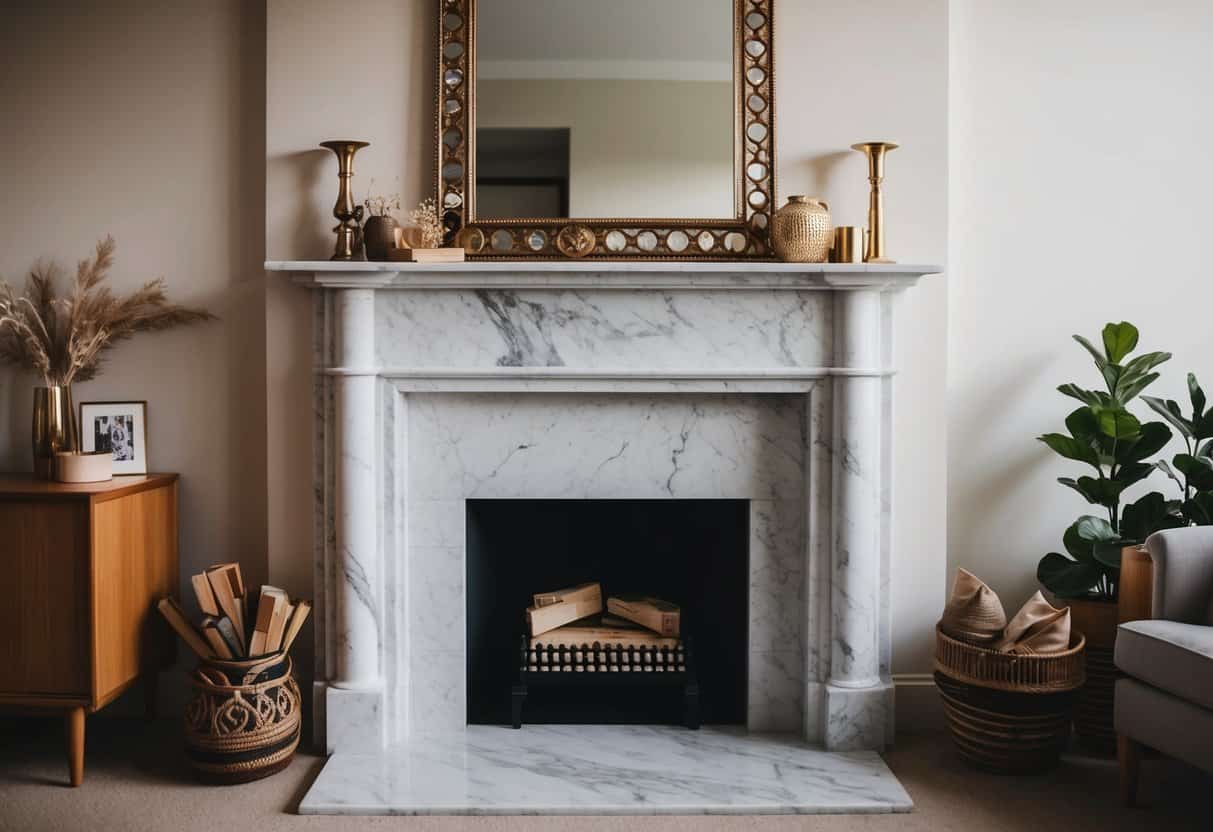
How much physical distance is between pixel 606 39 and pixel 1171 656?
7.33 ft

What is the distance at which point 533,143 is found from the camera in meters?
2.80

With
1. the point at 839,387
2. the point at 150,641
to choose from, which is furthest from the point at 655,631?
the point at 150,641

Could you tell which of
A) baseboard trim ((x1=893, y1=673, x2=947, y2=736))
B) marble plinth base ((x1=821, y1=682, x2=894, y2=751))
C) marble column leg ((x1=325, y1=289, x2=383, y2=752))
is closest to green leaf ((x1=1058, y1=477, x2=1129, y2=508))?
baseboard trim ((x1=893, y1=673, x2=947, y2=736))

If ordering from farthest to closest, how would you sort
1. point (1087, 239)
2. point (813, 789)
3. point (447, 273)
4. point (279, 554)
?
point (1087, 239) → point (279, 554) → point (447, 273) → point (813, 789)

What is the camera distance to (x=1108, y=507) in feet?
9.54

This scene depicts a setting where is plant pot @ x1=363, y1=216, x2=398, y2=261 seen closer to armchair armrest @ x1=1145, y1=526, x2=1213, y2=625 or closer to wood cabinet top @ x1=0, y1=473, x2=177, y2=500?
wood cabinet top @ x1=0, y1=473, x2=177, y2=500

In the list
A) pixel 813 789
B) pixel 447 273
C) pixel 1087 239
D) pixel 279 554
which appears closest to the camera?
pixel 813 789

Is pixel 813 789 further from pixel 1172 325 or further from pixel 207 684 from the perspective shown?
pixel 1172 325

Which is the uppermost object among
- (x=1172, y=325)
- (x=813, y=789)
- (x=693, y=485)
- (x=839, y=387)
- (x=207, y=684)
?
(x=1172, y=325)

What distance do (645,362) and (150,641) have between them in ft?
5.58

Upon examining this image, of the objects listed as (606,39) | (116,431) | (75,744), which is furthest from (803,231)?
(75,744)

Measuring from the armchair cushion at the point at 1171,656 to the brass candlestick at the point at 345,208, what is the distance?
93.1 inches

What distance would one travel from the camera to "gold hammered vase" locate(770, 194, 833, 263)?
8.82 ft

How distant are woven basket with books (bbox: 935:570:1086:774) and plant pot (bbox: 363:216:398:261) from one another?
1.95 metres
